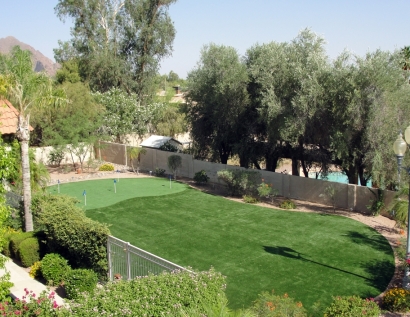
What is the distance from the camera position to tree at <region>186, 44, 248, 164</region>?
24766 millimetres

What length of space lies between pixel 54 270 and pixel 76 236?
3.80ft

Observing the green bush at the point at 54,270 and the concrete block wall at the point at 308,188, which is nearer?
the green bush at the point at 54,270

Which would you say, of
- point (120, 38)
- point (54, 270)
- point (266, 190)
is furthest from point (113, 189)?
point (120, 38)

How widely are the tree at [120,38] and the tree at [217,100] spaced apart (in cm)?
1430

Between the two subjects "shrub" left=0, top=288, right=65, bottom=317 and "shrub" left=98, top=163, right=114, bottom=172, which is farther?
"shrub" left=98, top=163, right=114, bottom=172

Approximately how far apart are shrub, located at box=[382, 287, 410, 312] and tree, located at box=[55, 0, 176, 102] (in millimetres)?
32977

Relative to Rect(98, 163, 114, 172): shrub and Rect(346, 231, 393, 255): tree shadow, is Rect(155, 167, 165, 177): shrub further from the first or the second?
Rect(346, 231, 393, 255): tree shadow

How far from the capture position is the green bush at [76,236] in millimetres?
12141

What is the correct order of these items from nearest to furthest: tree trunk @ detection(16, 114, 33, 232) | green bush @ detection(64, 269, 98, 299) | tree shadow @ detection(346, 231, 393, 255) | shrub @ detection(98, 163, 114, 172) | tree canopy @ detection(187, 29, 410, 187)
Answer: green bush @ detection(64, 269, 98, 299), tree shadow @ detection(346, 231, 393, 255), tree trunk @ detection(16, 114, 33, 232), tree canopy @ detection(187, 29, 410, 187), shrub @ detection(98, 163, 114, 172)

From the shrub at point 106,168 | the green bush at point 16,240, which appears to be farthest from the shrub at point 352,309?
the shrub at point 106,168

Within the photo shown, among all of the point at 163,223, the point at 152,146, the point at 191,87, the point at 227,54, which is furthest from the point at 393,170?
the point at 152,146

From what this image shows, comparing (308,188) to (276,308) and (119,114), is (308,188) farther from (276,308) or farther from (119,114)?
(119,114)

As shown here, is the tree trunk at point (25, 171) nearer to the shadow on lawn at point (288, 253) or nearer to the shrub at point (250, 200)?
the shadow on lawn at point (288, 253)

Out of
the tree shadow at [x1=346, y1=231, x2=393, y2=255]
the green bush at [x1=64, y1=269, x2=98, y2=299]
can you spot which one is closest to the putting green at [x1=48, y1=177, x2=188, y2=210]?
the green bush at [x1=64, y1=269, x2=98, y2=299]
